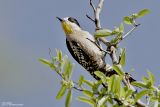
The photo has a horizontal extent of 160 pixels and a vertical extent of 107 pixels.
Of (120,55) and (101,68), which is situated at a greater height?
(101,68)

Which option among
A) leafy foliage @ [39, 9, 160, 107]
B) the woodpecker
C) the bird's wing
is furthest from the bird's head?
leafy foliage @ [39, 9, 160, 107]

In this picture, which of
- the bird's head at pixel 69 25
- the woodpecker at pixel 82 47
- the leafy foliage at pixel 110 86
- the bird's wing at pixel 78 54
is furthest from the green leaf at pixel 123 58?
the bird's head at pixel 69 25

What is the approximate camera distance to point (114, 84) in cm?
388

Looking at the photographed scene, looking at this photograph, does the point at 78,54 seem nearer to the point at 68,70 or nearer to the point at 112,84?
the point at 68,70

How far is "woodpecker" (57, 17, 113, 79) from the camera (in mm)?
7004

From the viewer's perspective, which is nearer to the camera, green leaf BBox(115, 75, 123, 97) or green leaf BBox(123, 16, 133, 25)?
green leaf BBox(115, 75, 123, 97)

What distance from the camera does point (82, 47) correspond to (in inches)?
296

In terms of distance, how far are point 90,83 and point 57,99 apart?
14.1 inches

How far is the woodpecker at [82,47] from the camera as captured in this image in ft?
23.0

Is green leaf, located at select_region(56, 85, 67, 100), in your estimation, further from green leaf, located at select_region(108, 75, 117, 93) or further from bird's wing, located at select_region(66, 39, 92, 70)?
bird's wing, located at select_region(66, 39, 92, 70)

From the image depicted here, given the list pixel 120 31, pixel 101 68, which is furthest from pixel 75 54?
pixel 120 31

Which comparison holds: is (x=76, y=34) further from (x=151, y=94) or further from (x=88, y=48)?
(x=151, y=94)

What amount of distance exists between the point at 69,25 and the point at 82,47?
56 cm

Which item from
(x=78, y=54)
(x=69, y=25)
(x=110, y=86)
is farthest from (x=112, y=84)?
(x=69, y=25)
